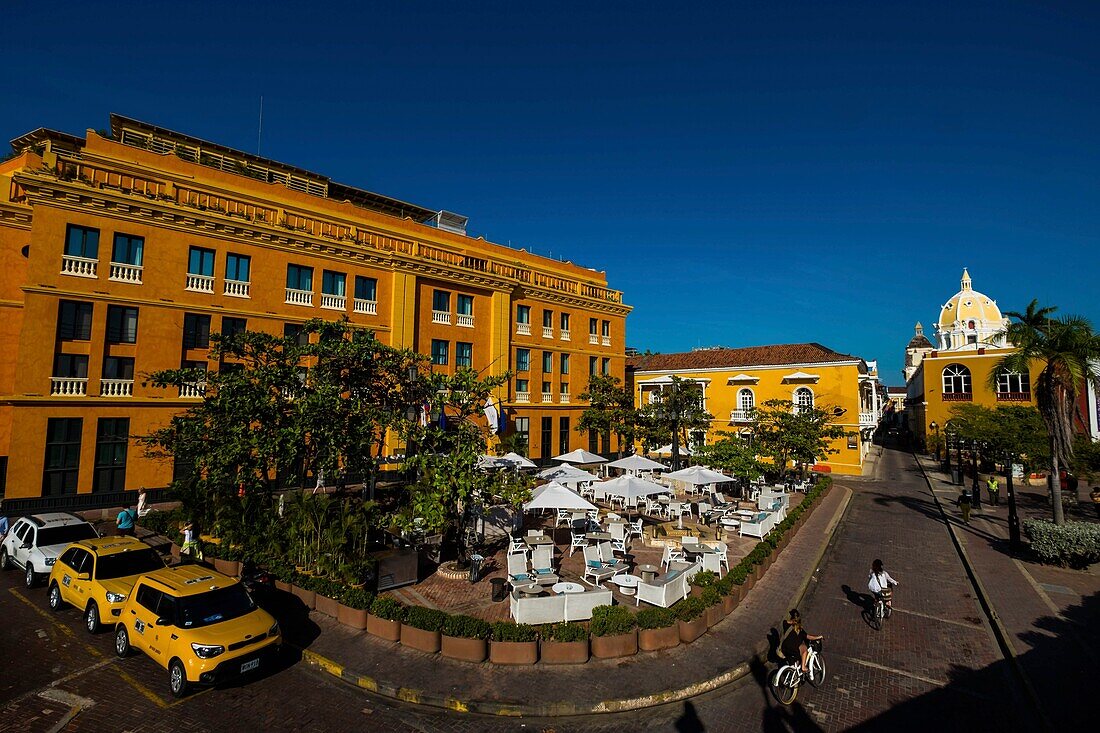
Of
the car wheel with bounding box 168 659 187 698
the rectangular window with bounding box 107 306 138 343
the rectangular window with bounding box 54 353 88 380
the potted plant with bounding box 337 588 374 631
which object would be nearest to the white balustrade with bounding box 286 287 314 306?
the rectangular window with bounding box 107 306 138 343

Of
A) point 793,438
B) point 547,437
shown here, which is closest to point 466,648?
point 793,438

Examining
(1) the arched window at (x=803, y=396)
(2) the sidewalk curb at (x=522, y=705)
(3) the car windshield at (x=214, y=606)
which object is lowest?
(2) the sidewalk curb at (x=522, y=705)

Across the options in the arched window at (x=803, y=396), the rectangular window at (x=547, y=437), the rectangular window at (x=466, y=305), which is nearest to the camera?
the rectangular window at (x=466, y=305)

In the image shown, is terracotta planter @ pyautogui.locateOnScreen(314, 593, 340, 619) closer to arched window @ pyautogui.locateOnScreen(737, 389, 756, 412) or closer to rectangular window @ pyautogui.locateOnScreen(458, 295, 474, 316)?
rectangular window @ pyautogui.locateOnScreen(458, 295, 474, 316)

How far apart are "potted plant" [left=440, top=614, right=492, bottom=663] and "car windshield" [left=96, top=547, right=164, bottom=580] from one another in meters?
7.31

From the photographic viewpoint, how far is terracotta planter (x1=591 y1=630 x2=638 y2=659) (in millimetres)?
9969

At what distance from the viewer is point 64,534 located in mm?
13883

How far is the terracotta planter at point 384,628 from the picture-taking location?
10.5 metres

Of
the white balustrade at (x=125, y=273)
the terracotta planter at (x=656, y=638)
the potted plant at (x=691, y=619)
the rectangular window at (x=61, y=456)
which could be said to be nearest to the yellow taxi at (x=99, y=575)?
the rectangular window at (x=61, y=456)

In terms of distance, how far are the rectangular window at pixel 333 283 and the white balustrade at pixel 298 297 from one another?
877 millimetres

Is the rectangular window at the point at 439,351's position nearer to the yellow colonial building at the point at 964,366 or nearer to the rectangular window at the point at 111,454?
the rectangular window at the point at 111,454

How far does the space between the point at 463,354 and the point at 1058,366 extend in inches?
1071

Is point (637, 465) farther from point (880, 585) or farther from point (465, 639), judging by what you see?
point (465, 639)

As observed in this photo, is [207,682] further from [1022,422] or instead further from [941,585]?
[1022,422]
